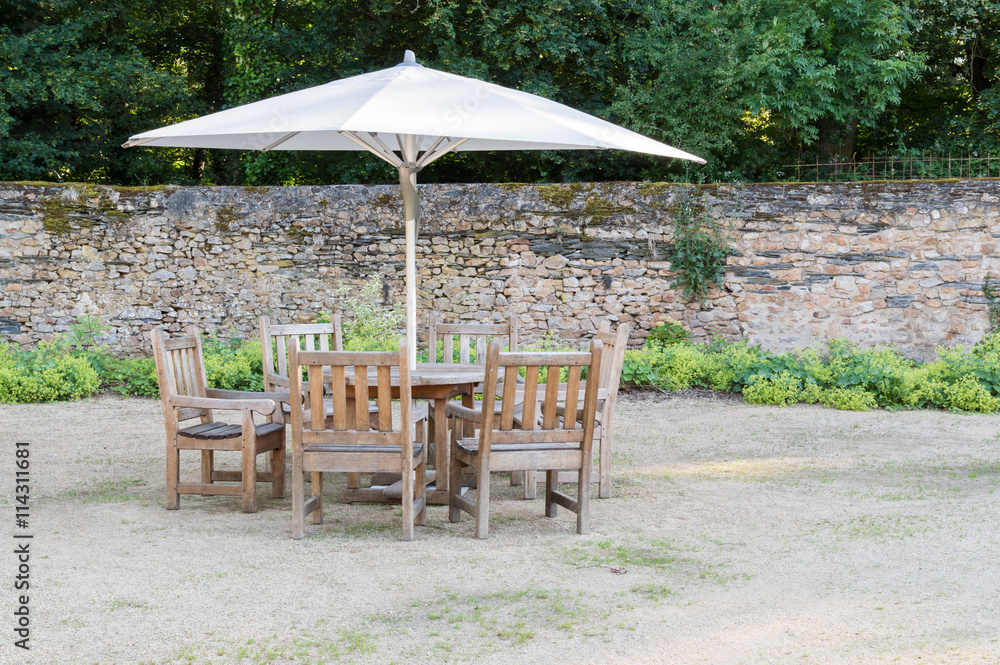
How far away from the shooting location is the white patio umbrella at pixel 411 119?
391cm

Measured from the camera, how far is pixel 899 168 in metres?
11.4

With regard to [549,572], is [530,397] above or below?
above

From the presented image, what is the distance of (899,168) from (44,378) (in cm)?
1050

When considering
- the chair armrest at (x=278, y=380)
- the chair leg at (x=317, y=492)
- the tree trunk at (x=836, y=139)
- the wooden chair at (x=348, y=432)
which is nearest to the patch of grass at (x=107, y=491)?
the chair armrest at (x=278, y=380)

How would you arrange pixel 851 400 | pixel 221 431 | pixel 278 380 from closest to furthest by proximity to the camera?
1. pixel 221 431
2. pixel 278 380
3. pixel 851 400

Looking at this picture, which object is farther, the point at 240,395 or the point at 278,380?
the point at 278,380

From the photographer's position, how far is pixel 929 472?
5375 mm

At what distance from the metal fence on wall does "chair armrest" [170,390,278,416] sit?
26.8 ft

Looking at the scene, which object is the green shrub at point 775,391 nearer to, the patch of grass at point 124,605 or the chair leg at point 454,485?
the chair leg at point 454,485

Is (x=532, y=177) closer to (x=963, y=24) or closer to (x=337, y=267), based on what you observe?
(x=337, y=267)

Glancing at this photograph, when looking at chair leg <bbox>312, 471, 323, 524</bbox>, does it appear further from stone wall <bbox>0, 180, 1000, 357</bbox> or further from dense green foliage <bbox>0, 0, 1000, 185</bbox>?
dense green foliage <bbox>0, 0, 1000, 185</bbox>

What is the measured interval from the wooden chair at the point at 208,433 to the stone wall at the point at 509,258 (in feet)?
15.7

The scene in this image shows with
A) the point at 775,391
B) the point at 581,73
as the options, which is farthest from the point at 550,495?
the point at 581,73

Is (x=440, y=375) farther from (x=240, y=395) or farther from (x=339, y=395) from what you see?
(x=240, y=395)
